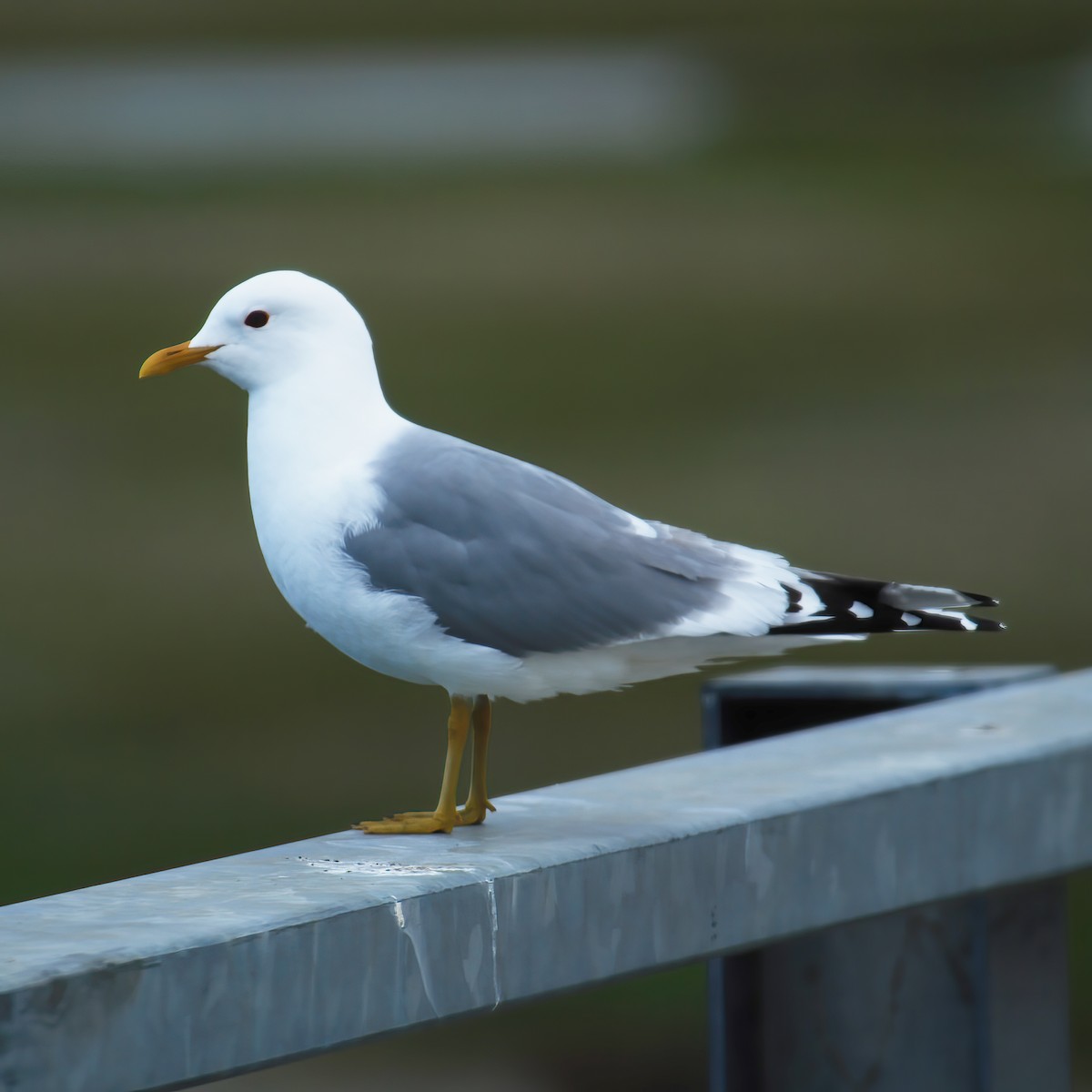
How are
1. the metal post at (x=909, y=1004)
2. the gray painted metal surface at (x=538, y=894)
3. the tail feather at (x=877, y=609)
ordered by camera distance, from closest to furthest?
the gray painted metal surface at (x=538, y=894) < the tail feather at (x=877, y=609) < the metal post at (x=909, y=1004)

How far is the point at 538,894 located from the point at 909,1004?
571mm

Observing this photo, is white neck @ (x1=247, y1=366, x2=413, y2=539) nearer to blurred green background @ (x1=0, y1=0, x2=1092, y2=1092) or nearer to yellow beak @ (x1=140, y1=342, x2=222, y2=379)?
yellow beak @ (x1=140, y1=342, x2=222, y2=379)

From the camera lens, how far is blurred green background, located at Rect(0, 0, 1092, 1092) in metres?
5.63

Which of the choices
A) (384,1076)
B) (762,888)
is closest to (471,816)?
(762,888)

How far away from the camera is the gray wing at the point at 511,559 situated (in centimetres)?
173

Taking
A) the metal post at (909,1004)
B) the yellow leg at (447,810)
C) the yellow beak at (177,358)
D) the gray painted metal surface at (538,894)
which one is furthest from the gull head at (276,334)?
the metal post at (909,1004)

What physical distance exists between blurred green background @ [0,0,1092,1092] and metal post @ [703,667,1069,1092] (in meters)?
2.36

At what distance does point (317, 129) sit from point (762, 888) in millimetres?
11477

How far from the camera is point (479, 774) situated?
5.93 feet

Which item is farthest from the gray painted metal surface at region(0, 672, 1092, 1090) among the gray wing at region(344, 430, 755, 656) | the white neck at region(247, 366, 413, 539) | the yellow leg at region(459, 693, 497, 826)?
the white neck at region(247, 366, 413, 539)

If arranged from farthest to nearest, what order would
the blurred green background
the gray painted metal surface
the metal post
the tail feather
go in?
the blurred green background < the metal post < the tail feather < the gray painted metal surface

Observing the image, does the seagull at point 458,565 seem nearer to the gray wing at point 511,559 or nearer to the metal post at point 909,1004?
the gray wing at point 511,559

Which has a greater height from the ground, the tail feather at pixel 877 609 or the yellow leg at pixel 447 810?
the tail feather at pixel 877 609

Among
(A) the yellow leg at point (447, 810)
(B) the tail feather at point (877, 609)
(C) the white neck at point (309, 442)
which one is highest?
(C) the white neck at point (309, 442)
